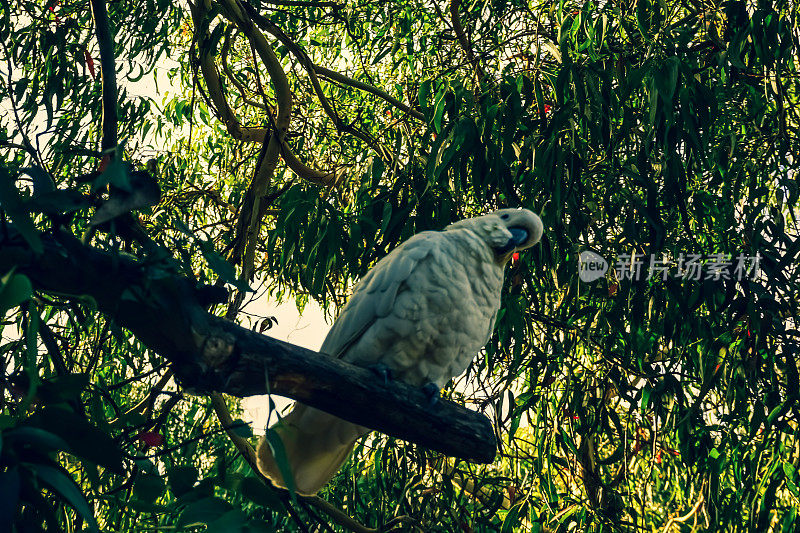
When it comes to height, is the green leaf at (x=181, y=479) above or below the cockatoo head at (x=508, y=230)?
below

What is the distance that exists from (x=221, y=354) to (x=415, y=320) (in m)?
0.72

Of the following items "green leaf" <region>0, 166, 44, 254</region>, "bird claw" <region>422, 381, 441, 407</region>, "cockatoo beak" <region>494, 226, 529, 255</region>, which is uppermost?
"cockatoo beak" <region>494, 226, 529, 255</region>

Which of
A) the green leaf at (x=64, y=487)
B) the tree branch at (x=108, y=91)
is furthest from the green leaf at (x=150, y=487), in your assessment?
the tree branch at (x=108, y=91)

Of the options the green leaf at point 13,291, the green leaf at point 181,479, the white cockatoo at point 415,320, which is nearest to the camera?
the green leaf at point 13,291

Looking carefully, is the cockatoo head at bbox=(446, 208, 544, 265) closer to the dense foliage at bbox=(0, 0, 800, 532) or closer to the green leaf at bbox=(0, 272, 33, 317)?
the dense foliage at bbox=(0, 0, 800, 532)

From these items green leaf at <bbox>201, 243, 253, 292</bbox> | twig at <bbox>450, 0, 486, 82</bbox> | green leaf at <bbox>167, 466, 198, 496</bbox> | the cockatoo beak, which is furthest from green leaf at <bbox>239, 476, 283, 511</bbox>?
twig at <bbox>450, 0, 486, 82</bbox>

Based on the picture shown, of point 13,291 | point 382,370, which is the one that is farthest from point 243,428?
point 382,370

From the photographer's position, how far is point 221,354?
1.13 m

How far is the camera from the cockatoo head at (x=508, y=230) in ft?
6.24

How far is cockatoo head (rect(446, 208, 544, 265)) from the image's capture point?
1.90m

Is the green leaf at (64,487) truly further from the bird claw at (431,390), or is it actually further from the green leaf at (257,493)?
the bird claw at (431,390)

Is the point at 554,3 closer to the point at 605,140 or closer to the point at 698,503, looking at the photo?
the point at 605,140

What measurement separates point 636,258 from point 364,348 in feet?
2.91

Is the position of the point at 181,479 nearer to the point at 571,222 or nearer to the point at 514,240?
the point at 514,240
